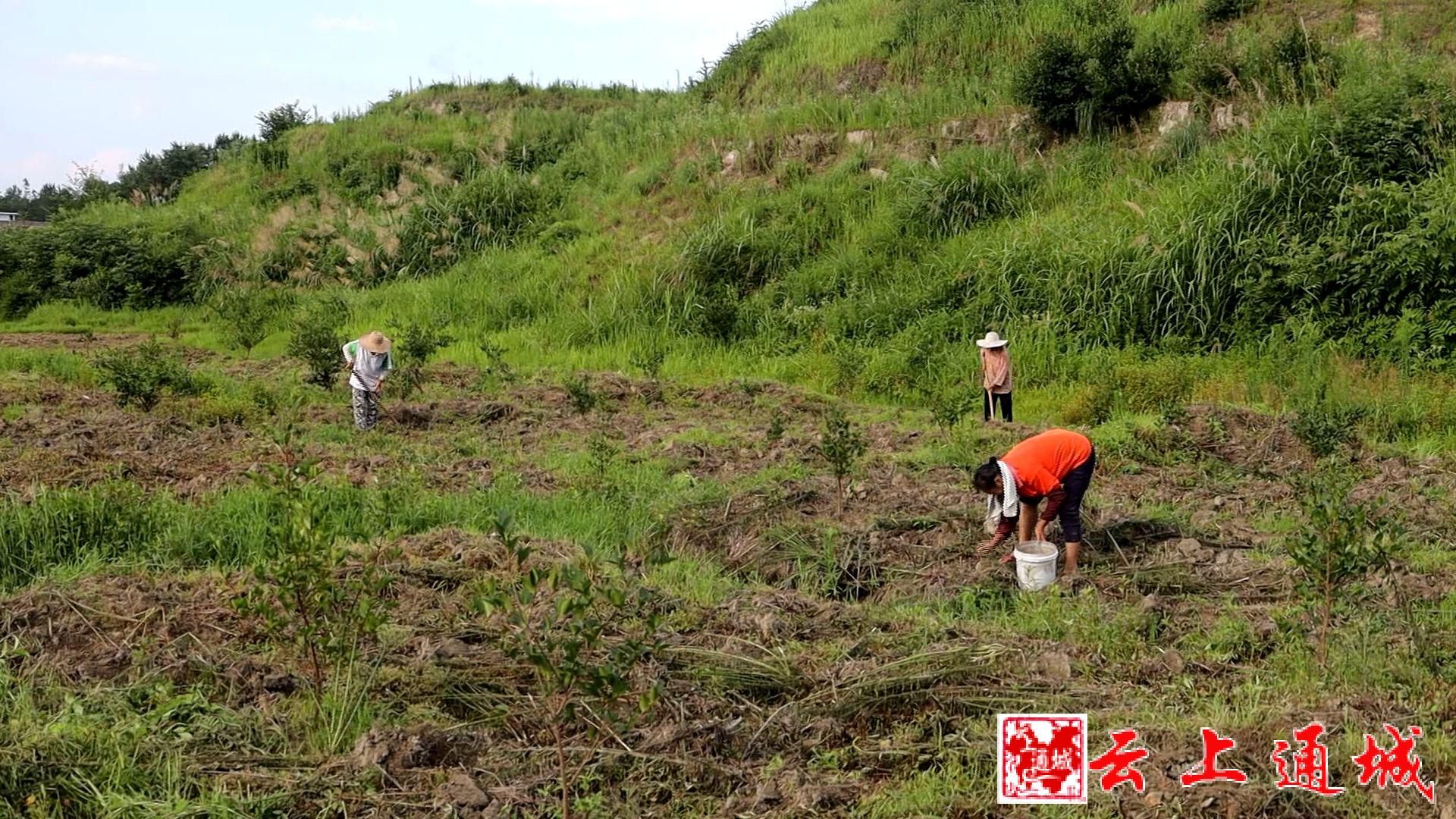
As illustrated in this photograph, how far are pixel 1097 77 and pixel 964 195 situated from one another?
7.29ft

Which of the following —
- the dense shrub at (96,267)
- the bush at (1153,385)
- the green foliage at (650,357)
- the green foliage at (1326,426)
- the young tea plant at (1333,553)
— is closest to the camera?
the young tea plant at (1333,553)

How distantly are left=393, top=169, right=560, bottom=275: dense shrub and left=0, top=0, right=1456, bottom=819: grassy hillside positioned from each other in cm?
10

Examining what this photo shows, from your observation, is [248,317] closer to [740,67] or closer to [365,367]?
[365,367]

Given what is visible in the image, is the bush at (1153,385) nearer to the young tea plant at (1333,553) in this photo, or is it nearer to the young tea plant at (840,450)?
the young tea plant at (840,450)

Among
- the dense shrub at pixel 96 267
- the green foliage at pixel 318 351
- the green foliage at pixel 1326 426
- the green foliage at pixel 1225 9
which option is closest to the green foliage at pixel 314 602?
the green foliage at pixel 1326 426

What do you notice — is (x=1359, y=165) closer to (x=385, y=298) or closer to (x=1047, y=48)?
(x=1047, y=48)

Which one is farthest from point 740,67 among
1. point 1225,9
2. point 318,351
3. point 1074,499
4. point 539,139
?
point 1074,499

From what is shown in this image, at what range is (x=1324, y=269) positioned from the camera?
37.1ft

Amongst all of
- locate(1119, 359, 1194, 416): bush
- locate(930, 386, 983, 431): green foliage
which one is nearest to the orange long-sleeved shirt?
locate(930, 386, 983, 431): green foliage

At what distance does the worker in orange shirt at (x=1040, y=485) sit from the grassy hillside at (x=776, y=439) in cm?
26

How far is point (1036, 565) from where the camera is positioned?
17.9ft

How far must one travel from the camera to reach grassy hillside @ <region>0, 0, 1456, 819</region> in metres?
3.86

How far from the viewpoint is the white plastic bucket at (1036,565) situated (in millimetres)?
5445

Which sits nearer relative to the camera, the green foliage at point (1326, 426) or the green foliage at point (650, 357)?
the green foliage at point (1326, 426)
